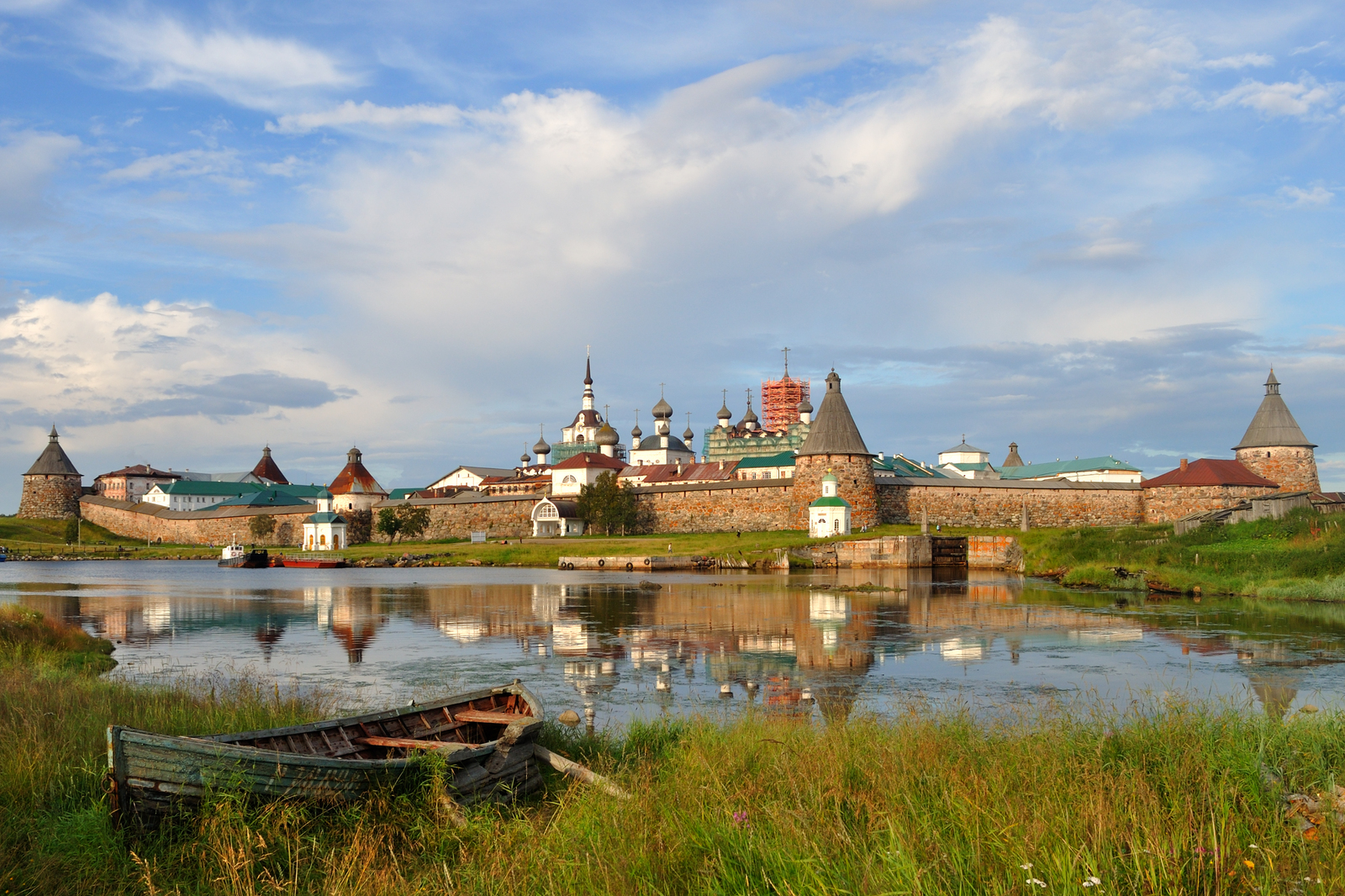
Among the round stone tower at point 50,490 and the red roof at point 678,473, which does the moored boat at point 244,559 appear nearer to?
the red roof at point 678,473

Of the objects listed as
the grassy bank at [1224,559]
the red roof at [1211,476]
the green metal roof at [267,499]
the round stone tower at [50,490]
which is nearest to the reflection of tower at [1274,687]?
the grassy bank at [1224,559]

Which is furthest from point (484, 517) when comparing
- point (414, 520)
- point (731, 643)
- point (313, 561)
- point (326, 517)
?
point (731, 643)

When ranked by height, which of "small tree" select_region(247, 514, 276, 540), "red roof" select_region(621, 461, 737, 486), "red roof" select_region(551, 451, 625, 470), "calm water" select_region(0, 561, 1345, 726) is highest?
"red roof" select_region(551, 451, 625, 470)

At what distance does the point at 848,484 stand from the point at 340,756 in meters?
51.8

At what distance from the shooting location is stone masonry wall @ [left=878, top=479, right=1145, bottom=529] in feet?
197

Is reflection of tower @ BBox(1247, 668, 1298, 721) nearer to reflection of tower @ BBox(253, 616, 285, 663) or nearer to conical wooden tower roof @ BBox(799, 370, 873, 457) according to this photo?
reflection of tower @ BBox(253, 616, 285, 663)

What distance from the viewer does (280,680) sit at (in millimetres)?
14594

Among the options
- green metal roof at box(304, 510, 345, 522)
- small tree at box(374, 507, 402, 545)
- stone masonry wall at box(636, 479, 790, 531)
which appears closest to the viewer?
stone masonry wall at box(636, 479, 790, 531)

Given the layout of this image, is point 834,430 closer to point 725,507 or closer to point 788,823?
point 725,507

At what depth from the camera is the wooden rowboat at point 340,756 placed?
20.5ft

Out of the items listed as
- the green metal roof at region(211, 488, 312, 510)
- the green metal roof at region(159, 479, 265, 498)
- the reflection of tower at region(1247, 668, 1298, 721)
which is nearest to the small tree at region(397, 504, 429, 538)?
the green metal roof at region(211, 488, 312, 510)

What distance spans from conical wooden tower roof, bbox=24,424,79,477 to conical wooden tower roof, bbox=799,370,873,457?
78343mm

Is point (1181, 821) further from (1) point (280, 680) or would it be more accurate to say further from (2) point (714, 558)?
(2) point (714, 558)

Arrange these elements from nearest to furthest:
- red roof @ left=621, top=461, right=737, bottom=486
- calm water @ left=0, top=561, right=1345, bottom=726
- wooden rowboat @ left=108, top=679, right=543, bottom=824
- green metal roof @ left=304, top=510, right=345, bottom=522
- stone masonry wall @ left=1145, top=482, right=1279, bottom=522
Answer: wooden rowboat @ left=108, top=679, right=543, bottom=824 < calm water @ left=0, top=561, right=1345, bottom=726 < stone masonry wall @ left=1145, top=482, right=1279, bottom=522 < green metal roof @ left=304, top=510, right=345, bottom=522 < red roof @ left=621, top=461, right=737, bottom=486
